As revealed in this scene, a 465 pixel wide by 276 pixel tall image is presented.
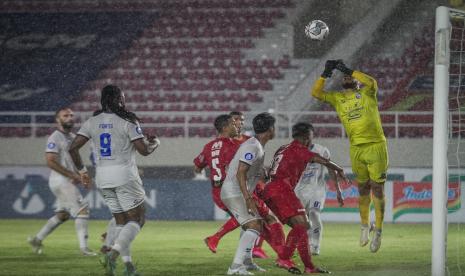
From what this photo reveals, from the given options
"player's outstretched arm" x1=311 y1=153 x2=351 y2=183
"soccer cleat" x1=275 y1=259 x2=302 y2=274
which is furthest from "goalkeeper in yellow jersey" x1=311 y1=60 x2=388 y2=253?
"player's outstretched arm" x1=311 y1=153 x2=351 y2=183

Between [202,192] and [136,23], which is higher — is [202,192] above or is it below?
below

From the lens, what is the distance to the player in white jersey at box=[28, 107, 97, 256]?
12.0m

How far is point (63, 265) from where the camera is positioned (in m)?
10.6

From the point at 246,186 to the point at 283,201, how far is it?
2.17 feet

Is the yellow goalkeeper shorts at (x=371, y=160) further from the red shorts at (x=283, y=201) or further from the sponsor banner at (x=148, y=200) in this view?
the sponsor banner at (x=148, y=200)

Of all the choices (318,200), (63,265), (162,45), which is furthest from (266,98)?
(63,265)

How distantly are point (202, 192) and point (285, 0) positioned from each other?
11.6m

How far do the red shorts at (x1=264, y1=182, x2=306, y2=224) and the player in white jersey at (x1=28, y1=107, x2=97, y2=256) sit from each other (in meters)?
3.47

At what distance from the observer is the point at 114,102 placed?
346 inches

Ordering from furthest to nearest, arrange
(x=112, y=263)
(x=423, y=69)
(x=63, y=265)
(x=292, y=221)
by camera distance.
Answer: (x=423, y=69), (x=63, y=265), (x=292, y=221), (x=112, y=263)

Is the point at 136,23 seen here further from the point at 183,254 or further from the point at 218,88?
the point at 183,254

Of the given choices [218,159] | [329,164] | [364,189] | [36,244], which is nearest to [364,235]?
[364,189]

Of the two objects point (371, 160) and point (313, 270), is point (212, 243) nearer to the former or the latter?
point (313, 270)

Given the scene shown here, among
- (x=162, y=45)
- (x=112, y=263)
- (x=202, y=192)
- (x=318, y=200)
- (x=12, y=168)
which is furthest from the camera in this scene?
(x=162, y=45)
